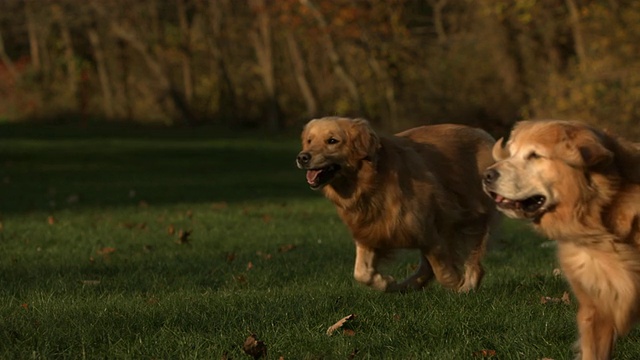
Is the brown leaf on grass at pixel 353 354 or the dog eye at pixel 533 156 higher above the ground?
the dog eye at pixel 533 156

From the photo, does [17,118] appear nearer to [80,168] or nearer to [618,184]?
[80,168]

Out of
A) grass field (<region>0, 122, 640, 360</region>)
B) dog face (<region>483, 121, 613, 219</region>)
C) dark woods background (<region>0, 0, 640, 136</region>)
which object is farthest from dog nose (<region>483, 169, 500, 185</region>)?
dark woods background (<region>0, 0, 640, 136</region>)

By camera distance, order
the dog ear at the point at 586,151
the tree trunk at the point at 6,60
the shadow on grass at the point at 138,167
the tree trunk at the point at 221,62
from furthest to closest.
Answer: the tree trunk at the point at 6,60, the tree trunk at the point at 221,62, the shadow on grass at the point at 138,167, the dog ear at the point at 586,151

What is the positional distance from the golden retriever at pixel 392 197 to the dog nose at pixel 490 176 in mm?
2362

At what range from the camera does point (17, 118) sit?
5097cm

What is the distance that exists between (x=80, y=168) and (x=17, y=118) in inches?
987

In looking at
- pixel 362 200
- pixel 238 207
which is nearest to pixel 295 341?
pixel 362 200

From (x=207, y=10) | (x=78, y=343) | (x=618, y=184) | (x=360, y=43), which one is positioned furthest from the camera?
(x=207, y=10)

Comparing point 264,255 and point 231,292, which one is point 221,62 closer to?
point 264,255

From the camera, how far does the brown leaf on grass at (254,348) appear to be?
549 cm

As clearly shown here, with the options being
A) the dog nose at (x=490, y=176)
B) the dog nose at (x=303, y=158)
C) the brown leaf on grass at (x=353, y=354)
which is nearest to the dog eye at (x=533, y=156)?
the dog nose at (x=490, y=176)

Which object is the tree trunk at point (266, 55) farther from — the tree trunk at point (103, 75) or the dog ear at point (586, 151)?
the dog ear at point (586, 151)

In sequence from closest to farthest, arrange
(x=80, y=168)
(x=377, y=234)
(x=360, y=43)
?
(x=377, y=234) < (x=80, y=168) < (x=360, y=43)

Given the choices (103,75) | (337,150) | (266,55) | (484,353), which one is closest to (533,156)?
(484,353)
